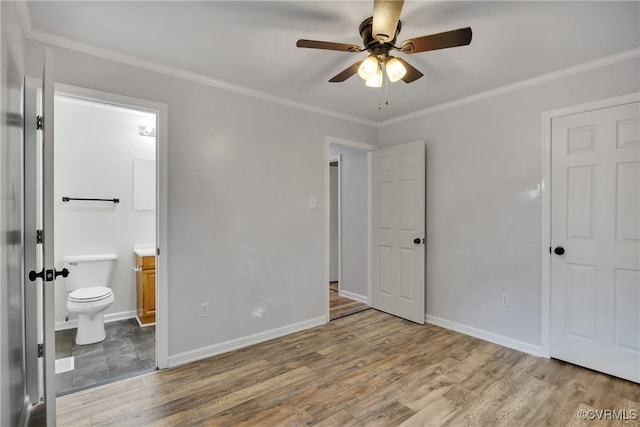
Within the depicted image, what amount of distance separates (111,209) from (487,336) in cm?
415

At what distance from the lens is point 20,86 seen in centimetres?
179

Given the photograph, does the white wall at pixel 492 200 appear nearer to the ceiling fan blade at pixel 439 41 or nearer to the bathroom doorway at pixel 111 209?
the ceiling fan blade at pixel 439 41

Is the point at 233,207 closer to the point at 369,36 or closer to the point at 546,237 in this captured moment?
the point at 369,36

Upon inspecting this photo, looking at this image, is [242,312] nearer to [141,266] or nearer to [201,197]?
[201,197]

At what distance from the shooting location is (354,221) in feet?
14.9

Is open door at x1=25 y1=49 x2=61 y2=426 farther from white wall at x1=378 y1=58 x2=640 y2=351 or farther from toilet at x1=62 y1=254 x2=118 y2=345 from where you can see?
white wall at x1=378 y1=58 x2=640 y2=351

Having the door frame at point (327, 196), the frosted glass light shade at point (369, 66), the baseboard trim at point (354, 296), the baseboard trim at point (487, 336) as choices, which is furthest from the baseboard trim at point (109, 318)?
the frosted glass light shade at point (369, 66)

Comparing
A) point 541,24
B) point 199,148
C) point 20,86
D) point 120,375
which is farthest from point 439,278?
point 20,86

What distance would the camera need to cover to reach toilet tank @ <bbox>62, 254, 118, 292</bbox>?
3254 millimetres

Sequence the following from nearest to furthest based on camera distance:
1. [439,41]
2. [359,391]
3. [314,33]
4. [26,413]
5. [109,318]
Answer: [439,41]
[26,413]
[314,33]
[359,391]
[109,318]

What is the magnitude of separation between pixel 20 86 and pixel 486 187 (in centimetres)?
355

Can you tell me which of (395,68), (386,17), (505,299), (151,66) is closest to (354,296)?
(505,299)
